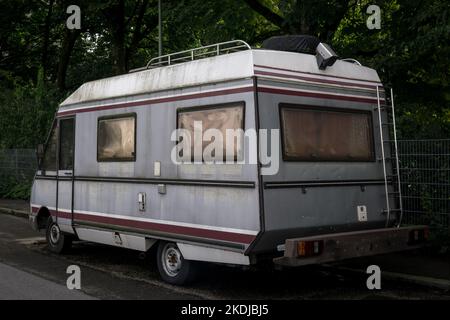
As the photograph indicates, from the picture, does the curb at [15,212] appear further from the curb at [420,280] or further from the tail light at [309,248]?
the tail light at [309,248]

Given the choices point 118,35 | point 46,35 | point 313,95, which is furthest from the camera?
point 46,35

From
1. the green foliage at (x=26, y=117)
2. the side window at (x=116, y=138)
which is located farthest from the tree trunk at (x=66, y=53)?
the side window at (x=116, y=138)

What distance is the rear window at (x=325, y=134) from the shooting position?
679 cm

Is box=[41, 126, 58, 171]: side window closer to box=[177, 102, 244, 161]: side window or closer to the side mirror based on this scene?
the side mirror

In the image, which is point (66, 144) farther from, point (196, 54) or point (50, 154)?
point (196, 54)

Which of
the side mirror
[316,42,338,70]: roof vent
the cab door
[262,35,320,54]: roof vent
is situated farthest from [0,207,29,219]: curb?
[316,42,338,70]: roof vent

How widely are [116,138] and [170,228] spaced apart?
1715 millimetres

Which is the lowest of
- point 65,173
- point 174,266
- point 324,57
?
point 174,266

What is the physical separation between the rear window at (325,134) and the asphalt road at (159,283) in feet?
5.31

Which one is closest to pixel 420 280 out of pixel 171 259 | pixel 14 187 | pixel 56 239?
pixel 171 259

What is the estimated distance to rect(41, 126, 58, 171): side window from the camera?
993 cm

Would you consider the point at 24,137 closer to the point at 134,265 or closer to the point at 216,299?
the point at 134,265

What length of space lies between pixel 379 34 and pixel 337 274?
6.11 m

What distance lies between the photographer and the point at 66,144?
378 inches
